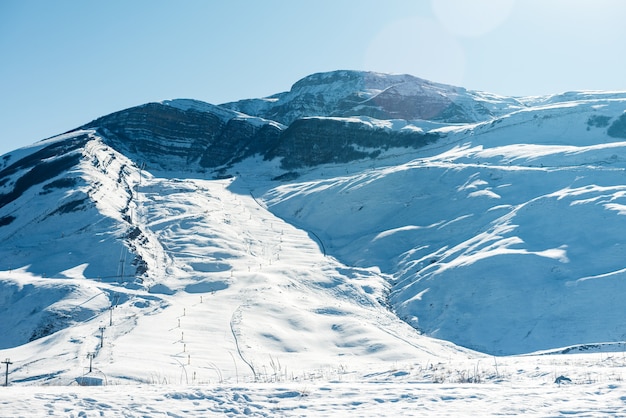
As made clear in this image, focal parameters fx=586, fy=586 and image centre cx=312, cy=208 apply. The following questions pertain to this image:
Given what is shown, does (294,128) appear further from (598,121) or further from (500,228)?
(500,228)

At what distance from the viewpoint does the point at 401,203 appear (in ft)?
191

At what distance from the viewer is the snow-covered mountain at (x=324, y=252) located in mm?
28812

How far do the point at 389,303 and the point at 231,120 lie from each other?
81.3 meters

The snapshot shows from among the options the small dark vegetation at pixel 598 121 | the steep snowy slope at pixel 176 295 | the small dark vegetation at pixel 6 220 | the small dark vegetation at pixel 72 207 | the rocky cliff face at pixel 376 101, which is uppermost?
the rocky cliff face at pixel 376 101

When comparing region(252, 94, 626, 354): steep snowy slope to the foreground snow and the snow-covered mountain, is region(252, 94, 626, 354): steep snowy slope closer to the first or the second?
the snow-covered mountain

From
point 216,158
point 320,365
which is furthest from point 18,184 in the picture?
point 320,365

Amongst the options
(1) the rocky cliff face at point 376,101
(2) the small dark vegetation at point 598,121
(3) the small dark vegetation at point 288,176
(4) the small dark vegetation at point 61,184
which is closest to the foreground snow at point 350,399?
(4) the small dark vegetation at point 61,184

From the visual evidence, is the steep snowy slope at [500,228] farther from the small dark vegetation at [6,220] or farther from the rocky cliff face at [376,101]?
the rocky cliff face at [376,101]

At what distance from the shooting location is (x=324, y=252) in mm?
51250

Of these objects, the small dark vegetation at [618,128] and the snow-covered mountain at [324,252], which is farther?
the small dark vegetation at [618,128]

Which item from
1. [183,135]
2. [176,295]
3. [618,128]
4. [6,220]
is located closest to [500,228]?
[176,295]

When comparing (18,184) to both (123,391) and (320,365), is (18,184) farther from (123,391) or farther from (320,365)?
(123,391)

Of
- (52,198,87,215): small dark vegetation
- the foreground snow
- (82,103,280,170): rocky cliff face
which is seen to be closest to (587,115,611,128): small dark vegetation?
(82,103,280,170): rocky cliff face

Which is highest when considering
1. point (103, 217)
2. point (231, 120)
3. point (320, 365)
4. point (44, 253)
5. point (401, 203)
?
point (231, 120)
